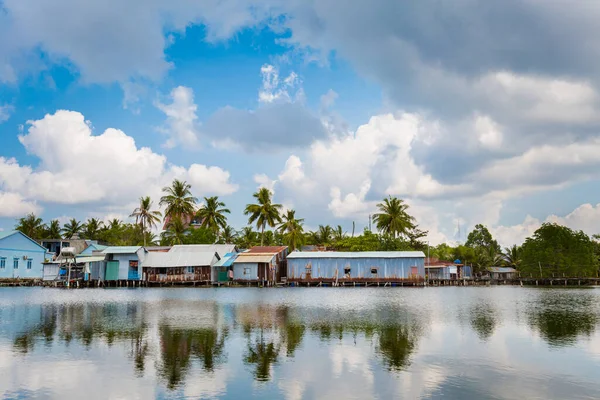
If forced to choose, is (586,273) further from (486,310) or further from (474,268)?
(486,310)

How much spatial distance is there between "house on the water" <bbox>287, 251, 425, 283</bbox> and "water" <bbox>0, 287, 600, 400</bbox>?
126ft

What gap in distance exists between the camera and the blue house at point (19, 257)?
69938 millimetres

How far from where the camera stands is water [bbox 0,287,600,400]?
1184 centimetres

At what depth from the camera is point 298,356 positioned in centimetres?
1541

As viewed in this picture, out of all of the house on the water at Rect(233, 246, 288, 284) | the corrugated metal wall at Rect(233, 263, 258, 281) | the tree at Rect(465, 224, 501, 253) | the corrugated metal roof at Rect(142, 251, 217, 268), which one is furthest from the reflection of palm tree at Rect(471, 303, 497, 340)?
the tree at Rect(465, 224, 501, 253)

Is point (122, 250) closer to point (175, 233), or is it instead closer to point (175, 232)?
point (175, 232)

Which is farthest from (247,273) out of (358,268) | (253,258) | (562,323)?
(562,323)

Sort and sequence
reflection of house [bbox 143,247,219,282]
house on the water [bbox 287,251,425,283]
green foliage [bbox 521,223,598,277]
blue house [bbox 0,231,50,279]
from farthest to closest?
green foliage [bbox 521,223,598,277]
blue house [bbox 0,231,50,279]
house on the water [bbox 287,251,425,283]
reflection of house [bbox 143,247,219,282]

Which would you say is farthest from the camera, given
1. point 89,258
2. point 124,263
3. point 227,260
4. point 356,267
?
point 89,258

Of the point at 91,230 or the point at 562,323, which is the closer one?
the point at 562,323

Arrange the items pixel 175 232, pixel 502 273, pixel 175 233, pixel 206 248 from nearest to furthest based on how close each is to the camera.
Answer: pixel 206 248 < pixel 175 232 < pixel 175 233 < pixel 502 273

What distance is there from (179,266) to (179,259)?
0.91 metres

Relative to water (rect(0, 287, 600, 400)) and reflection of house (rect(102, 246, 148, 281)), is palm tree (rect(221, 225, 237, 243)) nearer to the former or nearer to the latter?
reflection of house (rect(102, 246, 148, 281))

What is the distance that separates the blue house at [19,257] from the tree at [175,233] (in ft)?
60.9
